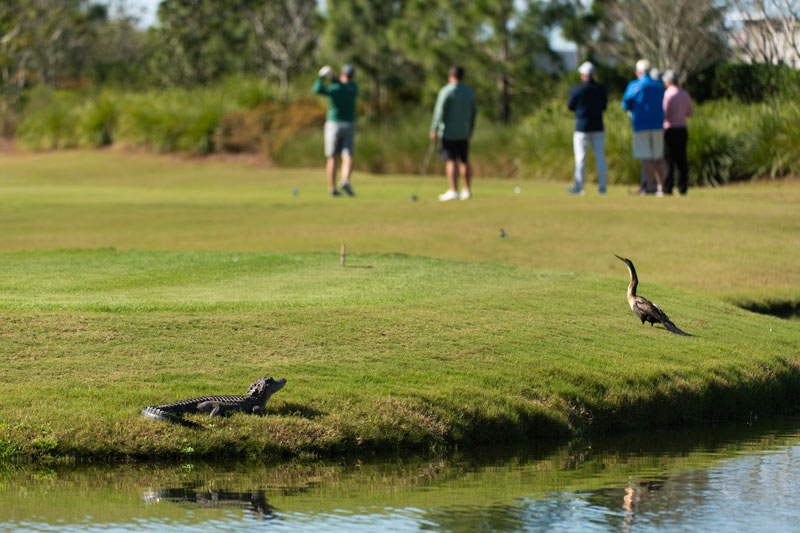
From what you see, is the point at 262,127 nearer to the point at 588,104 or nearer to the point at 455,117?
the point at 455,117

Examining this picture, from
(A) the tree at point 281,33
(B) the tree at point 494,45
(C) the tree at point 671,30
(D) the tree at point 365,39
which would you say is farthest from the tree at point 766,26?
(A) the tree at point 281,33

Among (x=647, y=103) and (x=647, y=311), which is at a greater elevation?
(x=647, y=103)

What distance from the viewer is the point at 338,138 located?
23.2m

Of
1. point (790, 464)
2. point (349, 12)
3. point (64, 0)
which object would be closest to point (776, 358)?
point (790, 464)

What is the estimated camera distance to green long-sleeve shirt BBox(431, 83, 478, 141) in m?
21.3

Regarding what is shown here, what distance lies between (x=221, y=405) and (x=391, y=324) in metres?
2.98

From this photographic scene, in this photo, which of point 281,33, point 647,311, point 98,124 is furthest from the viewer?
point 281,33

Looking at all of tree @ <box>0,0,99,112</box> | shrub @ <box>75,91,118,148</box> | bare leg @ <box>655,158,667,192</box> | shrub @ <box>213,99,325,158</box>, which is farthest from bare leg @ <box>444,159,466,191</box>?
tree @ <box>0,0,99,112</box>

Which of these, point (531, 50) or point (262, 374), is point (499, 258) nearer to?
point (262, 374)

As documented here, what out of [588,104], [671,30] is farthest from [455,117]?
[671,30]

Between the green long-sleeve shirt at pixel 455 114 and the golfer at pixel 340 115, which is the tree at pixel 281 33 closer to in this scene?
the golfer at pixel 340 115

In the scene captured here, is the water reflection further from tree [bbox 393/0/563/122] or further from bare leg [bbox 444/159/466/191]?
tree [bbox 393/0/563/122]

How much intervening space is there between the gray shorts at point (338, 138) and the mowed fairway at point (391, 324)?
96.3 inches

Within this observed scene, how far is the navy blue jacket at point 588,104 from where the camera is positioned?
21.8m
